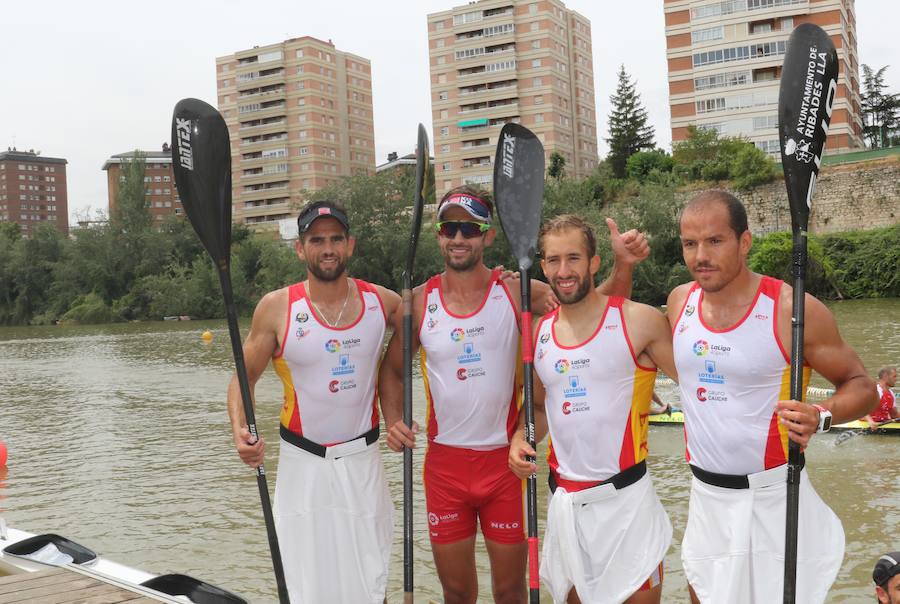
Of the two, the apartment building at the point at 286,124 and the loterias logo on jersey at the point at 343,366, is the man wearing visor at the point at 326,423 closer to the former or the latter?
the loterias logo on jersey at the point at 343,366

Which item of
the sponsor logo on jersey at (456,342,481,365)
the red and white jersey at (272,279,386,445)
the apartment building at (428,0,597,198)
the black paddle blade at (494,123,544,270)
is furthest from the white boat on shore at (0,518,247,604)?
the apartment building at (428,0,597,198)

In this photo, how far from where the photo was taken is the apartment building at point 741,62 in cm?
5622

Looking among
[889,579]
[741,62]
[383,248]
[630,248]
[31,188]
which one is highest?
[31,188]

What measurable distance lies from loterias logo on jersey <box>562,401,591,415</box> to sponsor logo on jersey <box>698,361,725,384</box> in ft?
1.84

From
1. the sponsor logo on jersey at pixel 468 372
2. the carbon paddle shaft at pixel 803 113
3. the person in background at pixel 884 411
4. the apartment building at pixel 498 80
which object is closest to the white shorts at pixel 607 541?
the sponsor logo on jersey at pixel 468 372

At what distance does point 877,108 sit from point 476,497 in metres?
81.2

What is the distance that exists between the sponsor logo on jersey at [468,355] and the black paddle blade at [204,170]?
54.0 inches

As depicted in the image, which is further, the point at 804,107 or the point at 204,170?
the point at 204,170

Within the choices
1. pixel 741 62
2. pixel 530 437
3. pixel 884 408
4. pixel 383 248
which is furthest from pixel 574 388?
pixel 741 62

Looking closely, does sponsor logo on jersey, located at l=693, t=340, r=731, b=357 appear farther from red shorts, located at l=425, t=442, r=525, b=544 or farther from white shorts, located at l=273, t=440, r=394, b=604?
white shorts, located at l=273, t=440, r=394, b=604

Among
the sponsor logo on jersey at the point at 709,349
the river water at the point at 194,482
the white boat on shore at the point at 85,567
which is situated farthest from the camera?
→ the river water at the point at 194,482

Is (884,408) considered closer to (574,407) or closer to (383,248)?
(574,407)

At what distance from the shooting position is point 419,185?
16.7ft

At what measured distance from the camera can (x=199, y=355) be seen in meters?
30.7
